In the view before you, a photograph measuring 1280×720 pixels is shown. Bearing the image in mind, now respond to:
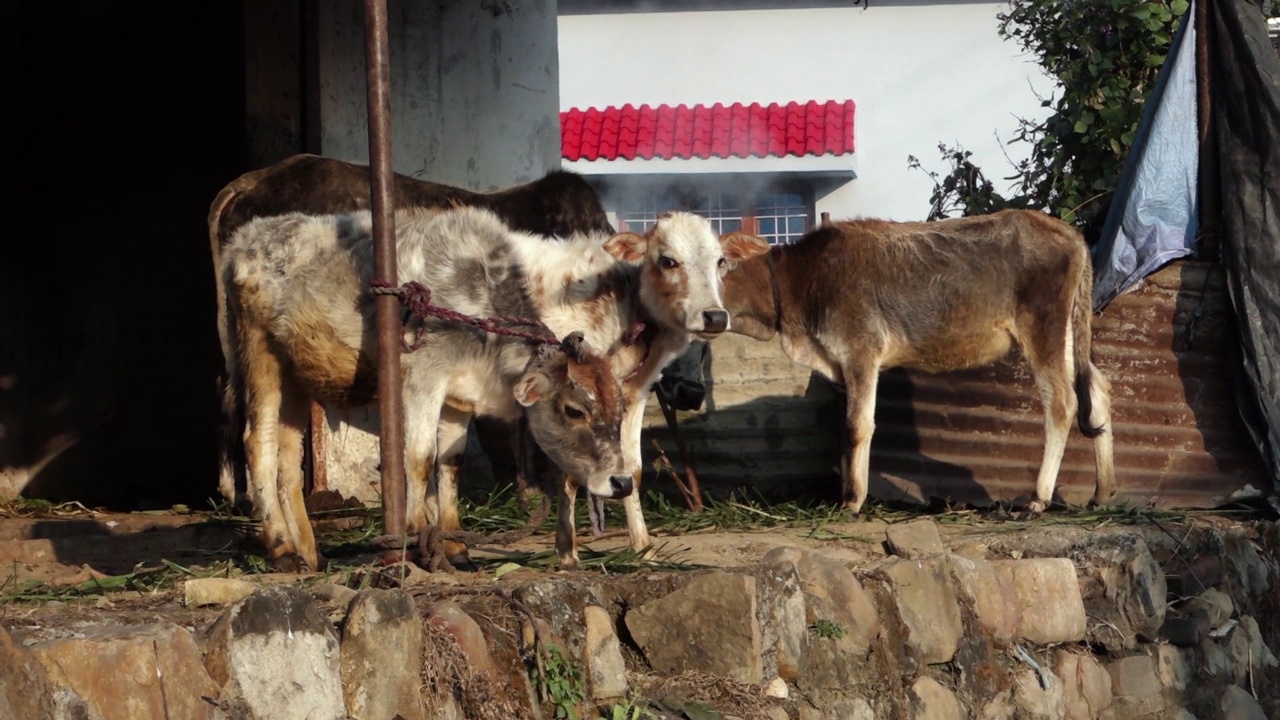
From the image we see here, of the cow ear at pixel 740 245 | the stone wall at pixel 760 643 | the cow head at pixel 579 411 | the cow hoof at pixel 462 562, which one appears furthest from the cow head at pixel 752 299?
the cow hoof at pixel 462 562

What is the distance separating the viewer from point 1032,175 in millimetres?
11930

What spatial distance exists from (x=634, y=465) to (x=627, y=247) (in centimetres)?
99

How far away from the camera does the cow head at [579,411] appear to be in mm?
6344

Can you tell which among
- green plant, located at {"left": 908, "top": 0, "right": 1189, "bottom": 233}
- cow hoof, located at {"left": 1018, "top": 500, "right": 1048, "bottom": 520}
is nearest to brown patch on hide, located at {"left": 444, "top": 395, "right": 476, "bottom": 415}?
cow hoof, located at {"left": 1018, "top": 500, "right": 1048, "bottom": 520}

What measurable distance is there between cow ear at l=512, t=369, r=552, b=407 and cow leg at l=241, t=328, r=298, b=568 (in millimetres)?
1184

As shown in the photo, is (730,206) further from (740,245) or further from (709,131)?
(740,245)

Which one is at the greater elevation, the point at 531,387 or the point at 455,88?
the point at 455,88

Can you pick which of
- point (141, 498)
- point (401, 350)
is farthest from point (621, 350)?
point (141, 498)

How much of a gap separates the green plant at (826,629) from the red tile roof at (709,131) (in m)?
11.3

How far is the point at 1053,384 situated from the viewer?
9023mm

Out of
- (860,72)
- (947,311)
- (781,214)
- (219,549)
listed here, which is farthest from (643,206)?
(219,549)

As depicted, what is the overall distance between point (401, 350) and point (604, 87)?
13.3 meters

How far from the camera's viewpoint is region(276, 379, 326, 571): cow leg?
671cm

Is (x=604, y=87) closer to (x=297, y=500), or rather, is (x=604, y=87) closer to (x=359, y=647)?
(x=297, y=500)
